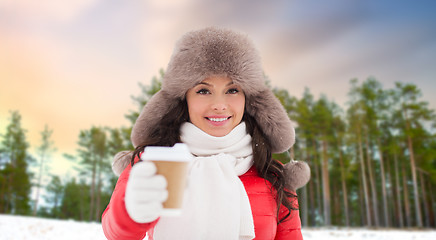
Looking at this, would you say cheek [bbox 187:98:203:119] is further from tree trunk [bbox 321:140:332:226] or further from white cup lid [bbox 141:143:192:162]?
tree trunk [bbox 321:140:332:226]

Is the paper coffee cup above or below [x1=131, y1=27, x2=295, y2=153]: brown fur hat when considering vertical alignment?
below

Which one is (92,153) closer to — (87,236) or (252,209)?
(87,236)

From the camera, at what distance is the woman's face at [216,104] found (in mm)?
2453

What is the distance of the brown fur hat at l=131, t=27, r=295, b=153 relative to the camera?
2.41 meters

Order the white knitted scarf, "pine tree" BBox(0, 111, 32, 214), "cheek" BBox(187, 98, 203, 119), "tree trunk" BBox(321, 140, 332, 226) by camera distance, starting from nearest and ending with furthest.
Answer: the white knitted scarf < "cheek" BBox(187, 98, 203, 119) < "tree trunk" BBox(321, 140, 332, 226) < "pine tree" BBox(0, 111, 32, 214)

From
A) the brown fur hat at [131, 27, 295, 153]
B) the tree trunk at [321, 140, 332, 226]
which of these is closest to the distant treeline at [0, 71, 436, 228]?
the tree trunk at [321, 140, 332, 226]

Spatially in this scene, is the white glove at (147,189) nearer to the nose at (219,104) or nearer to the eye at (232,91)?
the nose at (219,104)

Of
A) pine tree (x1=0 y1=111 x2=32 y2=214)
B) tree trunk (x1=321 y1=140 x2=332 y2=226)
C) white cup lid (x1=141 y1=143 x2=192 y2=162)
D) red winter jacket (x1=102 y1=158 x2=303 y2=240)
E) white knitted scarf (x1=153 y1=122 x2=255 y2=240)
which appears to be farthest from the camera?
pine tree (x1=0 y1=111 x2=32 y2=214)

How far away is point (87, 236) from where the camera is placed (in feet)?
30.5

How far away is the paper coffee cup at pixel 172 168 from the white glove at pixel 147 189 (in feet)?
0.08

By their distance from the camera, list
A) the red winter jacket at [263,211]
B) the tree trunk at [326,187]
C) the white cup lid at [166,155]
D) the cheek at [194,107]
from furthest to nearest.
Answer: the tree trunk at [326,187], the cheek at [194,107], the red winter jacket at [263,211], the white cup lid at [166,155]

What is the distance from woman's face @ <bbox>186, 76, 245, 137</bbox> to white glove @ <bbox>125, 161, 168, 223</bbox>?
1221 millimetres

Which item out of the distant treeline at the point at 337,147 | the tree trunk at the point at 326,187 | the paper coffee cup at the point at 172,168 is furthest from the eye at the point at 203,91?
the tree trunk at the point at 326,187

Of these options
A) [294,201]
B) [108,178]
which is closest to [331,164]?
[108,178]
